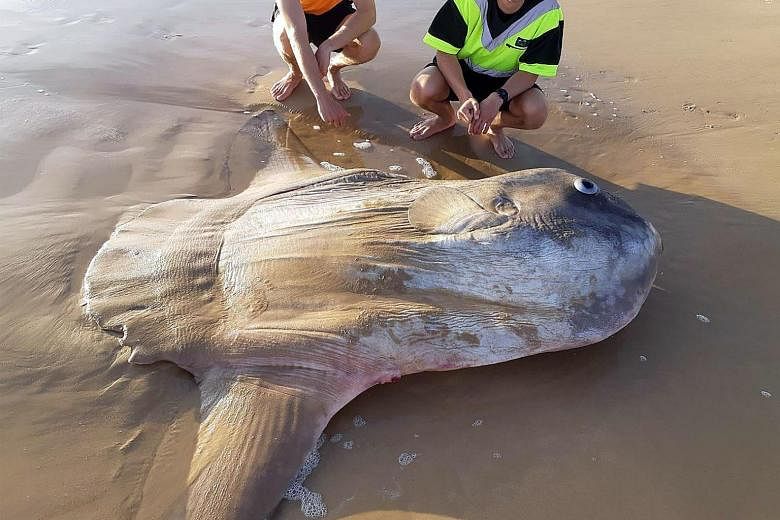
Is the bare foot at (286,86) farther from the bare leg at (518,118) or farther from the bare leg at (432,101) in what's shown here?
the bare leg at (518,118)

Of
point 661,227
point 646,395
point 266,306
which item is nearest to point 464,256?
point 266,306

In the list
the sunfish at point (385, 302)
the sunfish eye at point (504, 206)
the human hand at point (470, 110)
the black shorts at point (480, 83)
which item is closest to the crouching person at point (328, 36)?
the black shorts at point (480, 83)

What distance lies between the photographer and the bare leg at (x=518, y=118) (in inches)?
177

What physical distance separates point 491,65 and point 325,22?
201 centimetres

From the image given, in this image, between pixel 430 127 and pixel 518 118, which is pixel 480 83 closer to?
pixel 518 118

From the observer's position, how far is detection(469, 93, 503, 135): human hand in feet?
13.8

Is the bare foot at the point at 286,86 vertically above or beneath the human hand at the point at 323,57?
beneath

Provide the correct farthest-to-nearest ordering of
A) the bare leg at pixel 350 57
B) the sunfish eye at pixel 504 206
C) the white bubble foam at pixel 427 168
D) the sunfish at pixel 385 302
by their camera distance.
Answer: the bare leg at pixel 350 57 → the white bubble foam at pixel 427 168 → the sunfish eye at pixel 504 206 → the sunfish at pixel 385 302

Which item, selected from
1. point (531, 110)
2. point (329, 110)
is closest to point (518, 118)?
point (531, 110)

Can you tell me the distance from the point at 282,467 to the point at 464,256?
1.23 meters

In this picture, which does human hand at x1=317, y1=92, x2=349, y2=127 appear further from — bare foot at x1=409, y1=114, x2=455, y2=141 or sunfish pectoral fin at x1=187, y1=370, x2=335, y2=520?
sunfish pectoral fin at x1=187, y1=370, x2=335, y2=520

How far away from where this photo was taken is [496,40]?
14.3 ft

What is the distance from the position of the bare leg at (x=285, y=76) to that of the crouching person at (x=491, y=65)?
52.3 inches

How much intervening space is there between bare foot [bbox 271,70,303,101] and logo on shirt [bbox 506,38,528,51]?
220 centimetres
